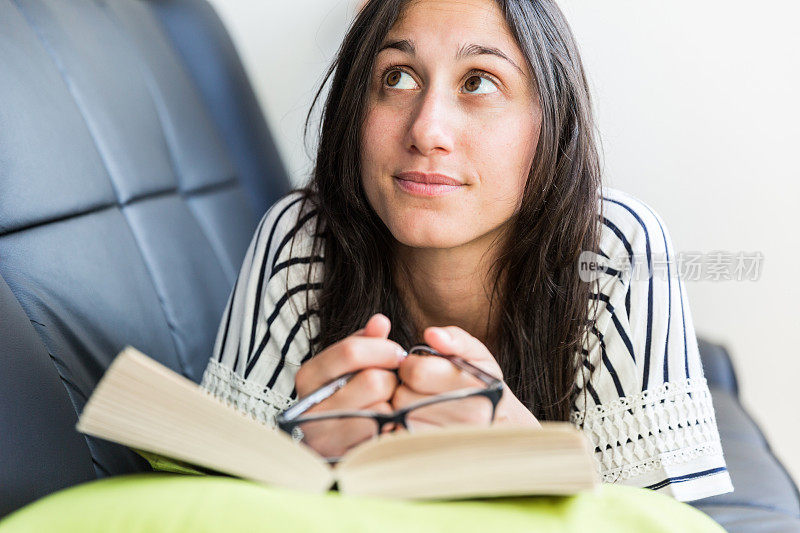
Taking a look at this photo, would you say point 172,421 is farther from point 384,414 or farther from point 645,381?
point 645,381

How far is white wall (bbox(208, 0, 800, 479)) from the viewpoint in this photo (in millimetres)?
1559

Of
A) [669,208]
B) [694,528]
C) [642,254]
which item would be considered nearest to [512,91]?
[642,254]

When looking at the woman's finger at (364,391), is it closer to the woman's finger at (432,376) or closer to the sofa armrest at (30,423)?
the woman's finger at (432,376)

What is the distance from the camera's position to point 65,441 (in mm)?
795

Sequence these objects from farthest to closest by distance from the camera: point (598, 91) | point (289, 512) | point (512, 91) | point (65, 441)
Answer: point (598, 91) < point (512, 91) < point (65, 441) < point (289, 512)

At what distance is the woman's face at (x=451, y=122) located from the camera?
92cm

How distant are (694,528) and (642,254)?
0.51m

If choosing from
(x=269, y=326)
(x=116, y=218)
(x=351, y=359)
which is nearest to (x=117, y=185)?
(x=116, y=218)

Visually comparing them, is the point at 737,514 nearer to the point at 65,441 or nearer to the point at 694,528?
the point at 694,528

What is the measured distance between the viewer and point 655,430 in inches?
36.4

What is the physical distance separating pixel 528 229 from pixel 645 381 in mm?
256

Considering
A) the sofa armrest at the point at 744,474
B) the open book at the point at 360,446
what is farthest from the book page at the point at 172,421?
the sofa armrest at the point at 744,474

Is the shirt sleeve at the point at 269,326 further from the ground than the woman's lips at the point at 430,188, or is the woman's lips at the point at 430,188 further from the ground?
the woman's lips at the point at 430,188

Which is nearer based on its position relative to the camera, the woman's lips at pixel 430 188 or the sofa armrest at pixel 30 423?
the sofa armrest at pixel 30 423
